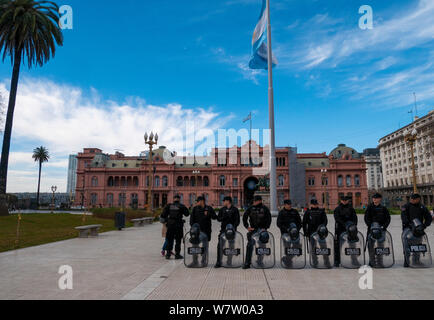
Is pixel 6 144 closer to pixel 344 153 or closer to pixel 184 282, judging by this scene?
pixel 184 282

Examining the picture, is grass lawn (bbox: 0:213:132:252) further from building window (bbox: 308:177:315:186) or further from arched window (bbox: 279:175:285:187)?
building window (bbox: 308:177:315:186)

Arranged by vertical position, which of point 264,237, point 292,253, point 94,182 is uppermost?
point 94,182

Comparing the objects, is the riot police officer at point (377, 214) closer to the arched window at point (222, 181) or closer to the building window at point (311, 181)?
the arched window at point (222, 181)

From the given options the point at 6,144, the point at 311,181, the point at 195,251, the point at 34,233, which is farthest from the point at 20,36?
the point at 311,181

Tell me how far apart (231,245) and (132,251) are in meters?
4.44

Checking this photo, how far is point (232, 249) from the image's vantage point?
7.79m

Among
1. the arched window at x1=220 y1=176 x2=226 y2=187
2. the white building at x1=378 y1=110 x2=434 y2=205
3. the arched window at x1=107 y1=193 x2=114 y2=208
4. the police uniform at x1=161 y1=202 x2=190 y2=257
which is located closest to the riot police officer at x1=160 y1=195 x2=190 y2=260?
the police uniform at x1=161 y1=202 x2=190 y2=257

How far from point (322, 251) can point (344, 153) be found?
73.2m

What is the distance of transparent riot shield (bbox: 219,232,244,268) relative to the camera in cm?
777

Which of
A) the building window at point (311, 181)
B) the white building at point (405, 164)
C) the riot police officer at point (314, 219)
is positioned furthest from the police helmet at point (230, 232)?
the white building at point (405, 164)

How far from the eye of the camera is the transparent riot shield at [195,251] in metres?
7.84

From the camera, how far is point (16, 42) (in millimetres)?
28219

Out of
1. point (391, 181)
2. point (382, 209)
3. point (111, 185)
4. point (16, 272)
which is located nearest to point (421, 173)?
point (391, 181)
